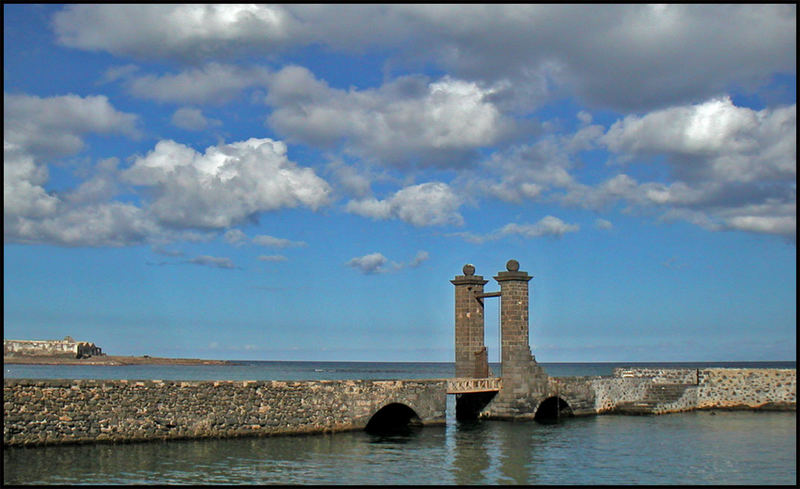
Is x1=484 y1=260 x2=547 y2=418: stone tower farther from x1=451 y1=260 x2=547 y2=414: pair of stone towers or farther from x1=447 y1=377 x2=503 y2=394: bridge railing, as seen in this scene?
x1=447 y1=377 x2=503 y2=394: bridge railing

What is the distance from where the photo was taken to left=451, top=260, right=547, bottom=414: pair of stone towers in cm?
3366

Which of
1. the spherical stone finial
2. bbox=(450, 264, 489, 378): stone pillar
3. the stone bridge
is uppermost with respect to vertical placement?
the spherical stone finial

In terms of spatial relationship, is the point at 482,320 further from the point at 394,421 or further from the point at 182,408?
the point at 182,408

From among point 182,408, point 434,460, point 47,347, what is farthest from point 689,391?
point 47,347

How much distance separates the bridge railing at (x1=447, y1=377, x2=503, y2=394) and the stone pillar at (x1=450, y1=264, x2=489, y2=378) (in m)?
0.81

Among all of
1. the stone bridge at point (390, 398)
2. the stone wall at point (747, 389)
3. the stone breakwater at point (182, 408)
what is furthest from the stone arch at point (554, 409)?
the stone wall at point (747, 389)

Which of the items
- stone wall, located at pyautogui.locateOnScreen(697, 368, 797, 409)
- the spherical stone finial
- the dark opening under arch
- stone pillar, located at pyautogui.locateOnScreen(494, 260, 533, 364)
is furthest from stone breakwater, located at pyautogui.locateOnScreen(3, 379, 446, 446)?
stone wall, located at pyautogui.locateOnScreen(697, 368, 797, 409)

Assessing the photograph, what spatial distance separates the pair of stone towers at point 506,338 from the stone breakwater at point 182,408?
18.8 ft

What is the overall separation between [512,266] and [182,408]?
15855mm

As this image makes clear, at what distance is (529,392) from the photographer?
3366 centimetres

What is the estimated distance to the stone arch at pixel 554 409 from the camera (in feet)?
118

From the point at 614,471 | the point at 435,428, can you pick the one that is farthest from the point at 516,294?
the point at 614,471

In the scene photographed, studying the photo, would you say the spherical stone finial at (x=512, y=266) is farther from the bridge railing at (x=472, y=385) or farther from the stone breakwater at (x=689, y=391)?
the stone breakwater at (x=689, y=391)

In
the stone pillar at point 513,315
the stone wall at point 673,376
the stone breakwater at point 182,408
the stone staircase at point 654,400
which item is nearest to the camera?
the stone breakwater at point 182,408
